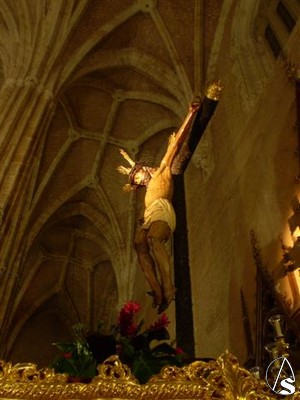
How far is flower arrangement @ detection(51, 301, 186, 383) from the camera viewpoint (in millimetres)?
1879

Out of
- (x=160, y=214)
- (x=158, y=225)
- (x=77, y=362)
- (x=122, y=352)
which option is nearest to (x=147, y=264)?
(x=158, y=225)

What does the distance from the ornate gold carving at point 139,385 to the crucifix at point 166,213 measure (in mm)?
1910

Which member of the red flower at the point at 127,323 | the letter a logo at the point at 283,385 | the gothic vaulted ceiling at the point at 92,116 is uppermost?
the gothic vaulted ceiling at the point at 92,116

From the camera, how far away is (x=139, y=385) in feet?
5.23

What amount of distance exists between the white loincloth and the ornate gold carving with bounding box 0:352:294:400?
229 centimetres

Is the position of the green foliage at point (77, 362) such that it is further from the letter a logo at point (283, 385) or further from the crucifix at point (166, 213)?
the crucifix at point (166, 213)

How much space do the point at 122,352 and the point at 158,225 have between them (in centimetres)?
188

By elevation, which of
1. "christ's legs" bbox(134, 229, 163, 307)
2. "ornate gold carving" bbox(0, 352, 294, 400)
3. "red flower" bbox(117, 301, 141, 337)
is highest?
"christ's legs" bbox(134, 229, 163, 307)

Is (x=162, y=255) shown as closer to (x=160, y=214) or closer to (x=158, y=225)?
(x=158, y=225)

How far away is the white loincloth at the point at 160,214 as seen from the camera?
156 inches

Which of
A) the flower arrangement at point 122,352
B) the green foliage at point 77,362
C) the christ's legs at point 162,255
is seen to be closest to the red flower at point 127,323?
the flower arrangement at point 122,352

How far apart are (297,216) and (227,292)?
2538 millimetres

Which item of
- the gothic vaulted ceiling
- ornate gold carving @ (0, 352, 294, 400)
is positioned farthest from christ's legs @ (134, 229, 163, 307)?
the gothic vaulted ceiling

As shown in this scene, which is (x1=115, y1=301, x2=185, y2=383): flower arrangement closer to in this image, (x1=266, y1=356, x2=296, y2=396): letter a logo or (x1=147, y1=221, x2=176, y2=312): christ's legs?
(x1=266, y1=356, x2=296, y2=396): letter a logo
